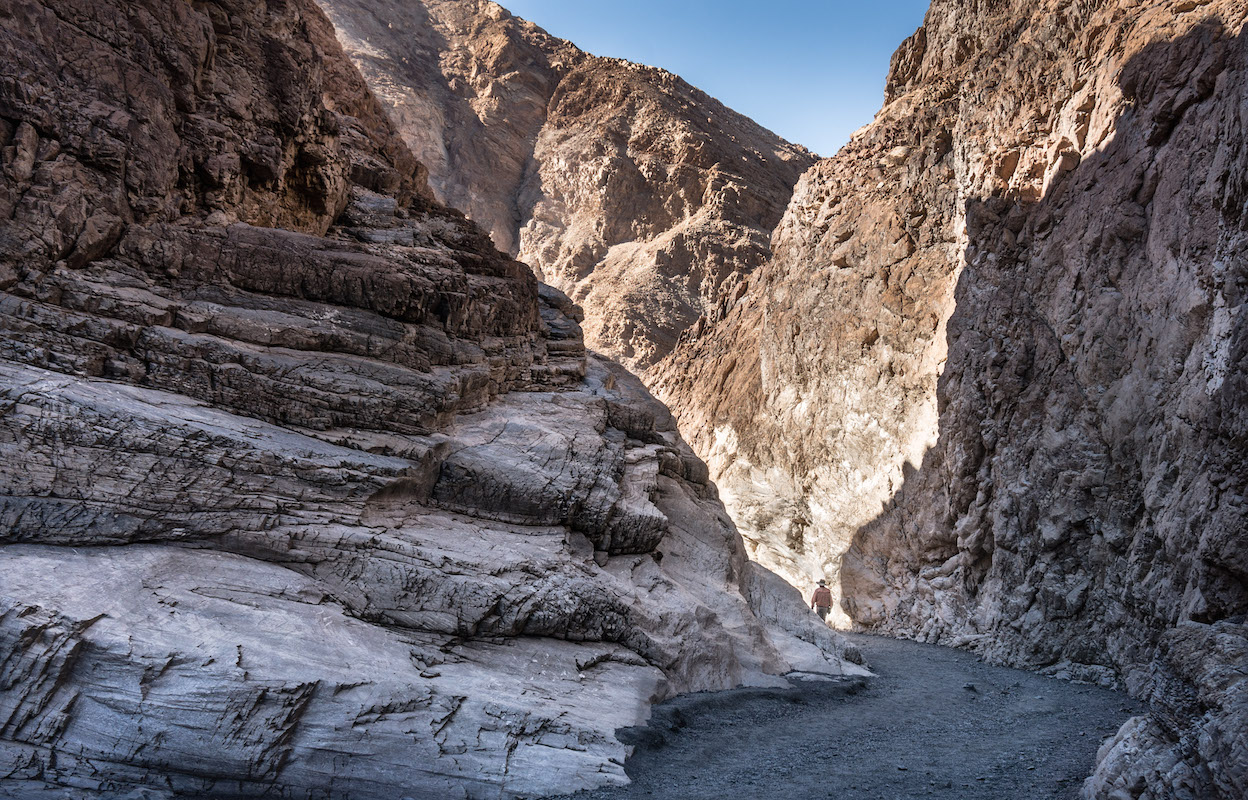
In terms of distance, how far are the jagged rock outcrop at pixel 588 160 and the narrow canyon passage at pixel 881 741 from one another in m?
28.4

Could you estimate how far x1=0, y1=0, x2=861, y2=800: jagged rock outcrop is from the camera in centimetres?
638

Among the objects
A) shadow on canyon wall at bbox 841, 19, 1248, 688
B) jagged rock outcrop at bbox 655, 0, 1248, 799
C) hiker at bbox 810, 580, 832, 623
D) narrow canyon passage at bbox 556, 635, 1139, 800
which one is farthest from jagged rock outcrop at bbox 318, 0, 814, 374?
narrow canyon passage at bbox 556, 635, 1139, 800

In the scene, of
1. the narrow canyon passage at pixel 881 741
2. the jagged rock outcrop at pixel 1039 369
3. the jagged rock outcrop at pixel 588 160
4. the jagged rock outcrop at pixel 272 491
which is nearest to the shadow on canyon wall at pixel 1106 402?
the jagged rock outcrop at pixel 1039 369

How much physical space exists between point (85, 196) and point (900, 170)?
71.2 feet

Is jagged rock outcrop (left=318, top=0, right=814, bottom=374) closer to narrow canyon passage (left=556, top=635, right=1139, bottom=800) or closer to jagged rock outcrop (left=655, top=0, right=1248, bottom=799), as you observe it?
jagged rock outcrop (left=655, top=0, right=1248, bottom=799)

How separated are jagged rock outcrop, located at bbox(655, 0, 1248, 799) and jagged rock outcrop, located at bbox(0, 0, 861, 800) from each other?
189 inches

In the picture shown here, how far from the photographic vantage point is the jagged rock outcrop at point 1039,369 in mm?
9133

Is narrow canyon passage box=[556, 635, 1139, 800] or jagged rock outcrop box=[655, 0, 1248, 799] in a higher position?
jagged rock outcrop box=[655, 0, 1248, 799]

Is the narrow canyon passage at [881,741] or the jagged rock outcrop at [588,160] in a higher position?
the jagged rock outcrop at [588,160]

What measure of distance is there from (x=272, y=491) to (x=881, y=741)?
7785 mm

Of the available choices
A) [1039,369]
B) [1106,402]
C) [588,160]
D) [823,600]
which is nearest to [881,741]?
[1106,402]

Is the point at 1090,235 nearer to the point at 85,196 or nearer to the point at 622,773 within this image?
the point at 622,773

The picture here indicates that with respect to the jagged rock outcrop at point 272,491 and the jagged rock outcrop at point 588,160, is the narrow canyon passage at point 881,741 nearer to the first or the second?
the jagged rock outcrop at point 272,491

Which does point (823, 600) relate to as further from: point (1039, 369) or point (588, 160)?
point (588, 160)
